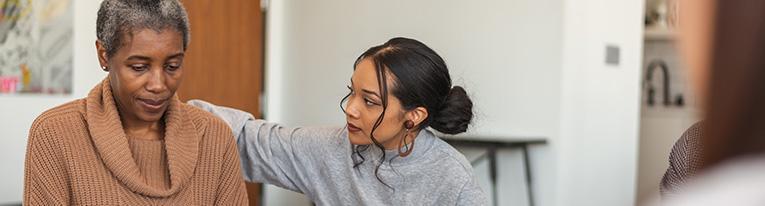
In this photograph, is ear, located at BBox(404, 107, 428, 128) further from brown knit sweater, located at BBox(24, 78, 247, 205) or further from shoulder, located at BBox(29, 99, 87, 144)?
shoulder, located at BBox(29, 99, 87, 144)

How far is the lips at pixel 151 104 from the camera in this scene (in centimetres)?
165

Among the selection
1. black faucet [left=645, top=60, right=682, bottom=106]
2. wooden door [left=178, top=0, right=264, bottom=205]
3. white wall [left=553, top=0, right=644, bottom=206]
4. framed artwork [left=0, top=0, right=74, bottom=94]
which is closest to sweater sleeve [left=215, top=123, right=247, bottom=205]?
framed artwork [left=0, top=0, right=74, bottom=94]

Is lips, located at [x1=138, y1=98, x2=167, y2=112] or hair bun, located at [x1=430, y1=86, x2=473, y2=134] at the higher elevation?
lips, located at [x1=138, y1=98, x2=167, y2=112]

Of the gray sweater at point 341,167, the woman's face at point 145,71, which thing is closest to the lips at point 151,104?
the woman's face at point 145,71

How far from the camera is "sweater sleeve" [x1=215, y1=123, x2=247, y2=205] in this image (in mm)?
1735

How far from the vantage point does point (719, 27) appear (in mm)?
321

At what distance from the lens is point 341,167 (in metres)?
2.01

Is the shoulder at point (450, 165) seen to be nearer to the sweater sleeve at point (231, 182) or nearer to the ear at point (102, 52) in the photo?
the sweater sleeve at point (231, 182)

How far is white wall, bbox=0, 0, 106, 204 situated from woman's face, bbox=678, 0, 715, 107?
9.50ft

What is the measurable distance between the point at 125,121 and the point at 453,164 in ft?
2.24

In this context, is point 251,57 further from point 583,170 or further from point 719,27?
point 719,27

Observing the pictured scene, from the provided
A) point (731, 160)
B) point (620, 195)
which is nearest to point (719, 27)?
point (731, 160)

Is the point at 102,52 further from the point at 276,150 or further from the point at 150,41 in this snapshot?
the point at 276,150

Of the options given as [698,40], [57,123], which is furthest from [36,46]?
[698,40]
